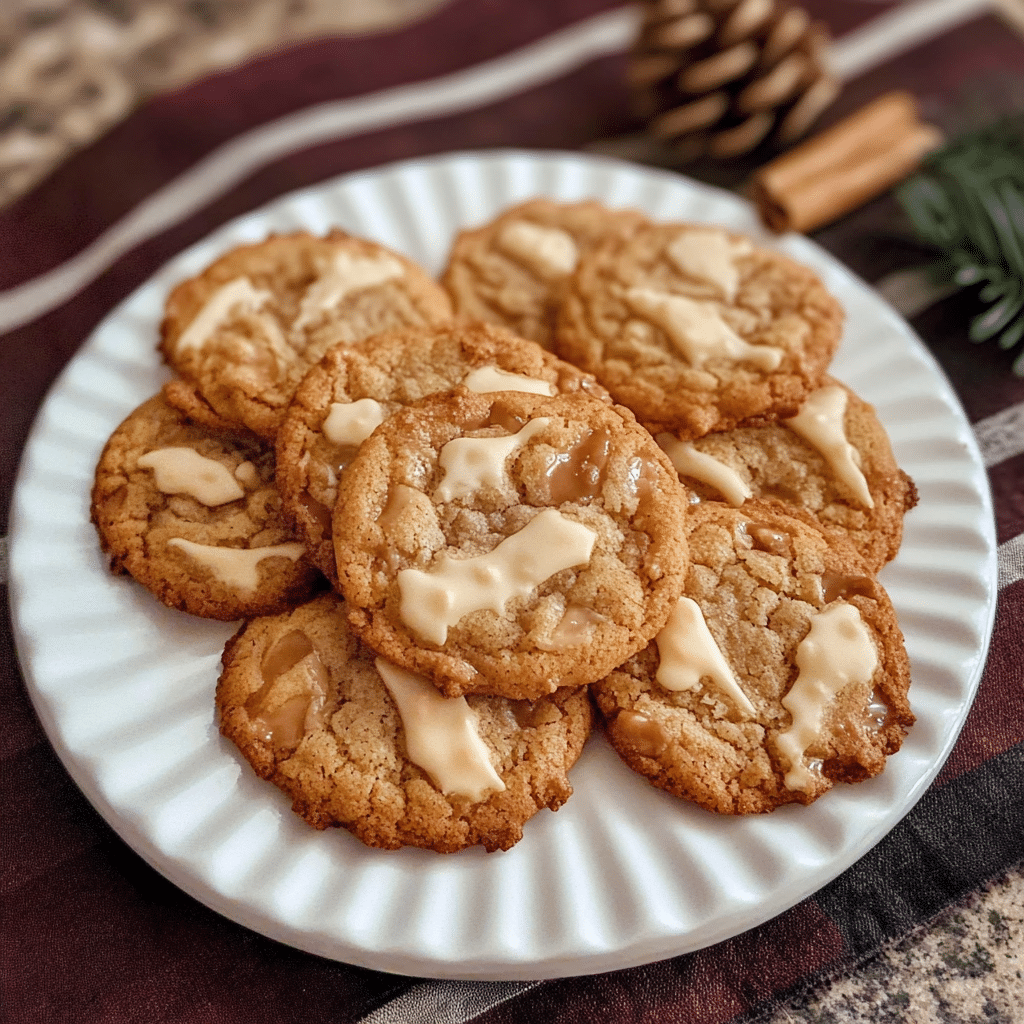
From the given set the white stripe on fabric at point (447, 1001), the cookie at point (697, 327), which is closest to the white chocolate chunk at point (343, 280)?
the cookie at point (697, 327)

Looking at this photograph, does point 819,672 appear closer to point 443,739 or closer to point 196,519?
point 443,739

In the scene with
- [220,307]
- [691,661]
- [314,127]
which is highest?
[314,127]

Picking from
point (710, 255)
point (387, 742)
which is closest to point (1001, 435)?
point (710, 255)

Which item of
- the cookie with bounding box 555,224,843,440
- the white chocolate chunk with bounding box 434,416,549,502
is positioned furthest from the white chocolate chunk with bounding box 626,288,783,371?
the white chocolate chunk with bounding box 434,416,549,502

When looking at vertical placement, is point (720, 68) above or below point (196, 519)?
above

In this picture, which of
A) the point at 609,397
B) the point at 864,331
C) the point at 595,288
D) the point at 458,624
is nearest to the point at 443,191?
the point at 595,288

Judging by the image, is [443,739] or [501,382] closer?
[443,739]

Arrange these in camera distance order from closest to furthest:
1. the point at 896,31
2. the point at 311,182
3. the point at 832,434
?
the point at 832,434
the point at 311,182
the point at 896,31
